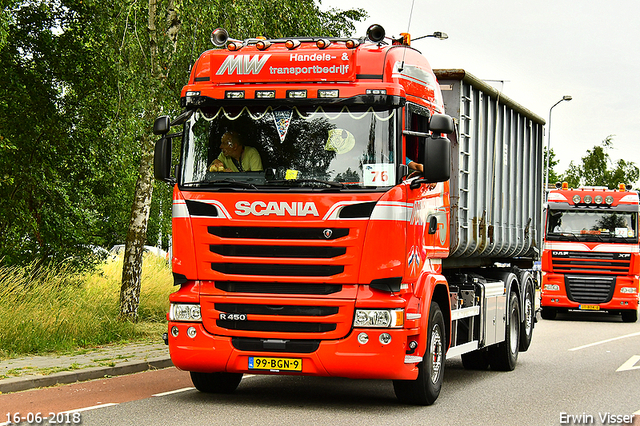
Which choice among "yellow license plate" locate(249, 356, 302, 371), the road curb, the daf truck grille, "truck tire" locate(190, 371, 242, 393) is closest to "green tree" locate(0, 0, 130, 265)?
the road curb

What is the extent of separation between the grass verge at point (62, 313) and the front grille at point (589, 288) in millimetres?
11598

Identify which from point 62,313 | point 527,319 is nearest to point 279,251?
point 62,313

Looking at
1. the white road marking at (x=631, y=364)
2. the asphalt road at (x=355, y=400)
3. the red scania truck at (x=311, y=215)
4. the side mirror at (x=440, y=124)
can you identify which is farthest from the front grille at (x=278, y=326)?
the white road marking at (x=631, y=364)

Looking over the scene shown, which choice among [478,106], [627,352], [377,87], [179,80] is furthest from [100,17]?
[627,352]

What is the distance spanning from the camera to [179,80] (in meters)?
16.2

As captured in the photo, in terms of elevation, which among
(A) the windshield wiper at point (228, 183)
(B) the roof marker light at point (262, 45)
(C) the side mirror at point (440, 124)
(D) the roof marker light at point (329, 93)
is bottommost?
(A) the windshield wiper at point (228, 183)

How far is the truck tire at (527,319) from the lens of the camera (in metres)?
14.7

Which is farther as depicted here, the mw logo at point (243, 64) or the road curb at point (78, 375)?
the road curb at point (78, 375)

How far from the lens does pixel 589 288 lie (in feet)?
79.2

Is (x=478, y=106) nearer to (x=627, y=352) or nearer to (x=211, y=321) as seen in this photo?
(x=211, y=321)

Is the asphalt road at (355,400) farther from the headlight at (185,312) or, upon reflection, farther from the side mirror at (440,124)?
the side mirror at (440,124)

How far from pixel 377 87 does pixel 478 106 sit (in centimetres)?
376

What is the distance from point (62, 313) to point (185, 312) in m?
5.65

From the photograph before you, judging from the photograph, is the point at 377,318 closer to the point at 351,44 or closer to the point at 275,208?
the point at 275,208
